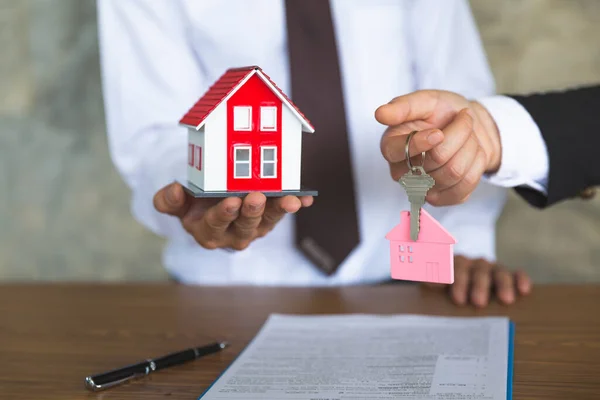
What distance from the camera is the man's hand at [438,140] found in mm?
750

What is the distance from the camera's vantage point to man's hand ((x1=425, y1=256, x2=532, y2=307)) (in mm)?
1132

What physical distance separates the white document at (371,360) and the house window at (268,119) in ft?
0.90

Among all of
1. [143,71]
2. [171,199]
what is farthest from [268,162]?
[143,71]

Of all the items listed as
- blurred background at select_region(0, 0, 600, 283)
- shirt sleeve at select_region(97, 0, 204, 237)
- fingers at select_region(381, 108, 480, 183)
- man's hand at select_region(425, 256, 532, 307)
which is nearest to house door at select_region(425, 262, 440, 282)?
fingers at select_region(381, 108, 480, 183)

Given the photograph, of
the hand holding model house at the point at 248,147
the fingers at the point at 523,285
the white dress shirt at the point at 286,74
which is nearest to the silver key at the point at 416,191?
the hand holding model house at the point at 248,147

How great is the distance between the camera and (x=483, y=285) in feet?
3.74

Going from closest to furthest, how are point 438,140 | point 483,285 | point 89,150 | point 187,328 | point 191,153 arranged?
point 438,140, point 191,153, point 187,328, point 483,285, point 89,150

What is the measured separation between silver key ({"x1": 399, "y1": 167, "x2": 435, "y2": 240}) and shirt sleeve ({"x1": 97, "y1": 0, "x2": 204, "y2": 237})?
0.75 m

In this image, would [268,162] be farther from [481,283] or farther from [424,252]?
[481,283]

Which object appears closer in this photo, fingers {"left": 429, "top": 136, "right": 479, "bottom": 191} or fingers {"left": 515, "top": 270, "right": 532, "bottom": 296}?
fingers {"left": 429, "top": 136, "right": 479, "bottom": 191}

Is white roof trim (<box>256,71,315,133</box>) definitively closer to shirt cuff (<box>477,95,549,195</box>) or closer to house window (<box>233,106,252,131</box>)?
house window (<box>233,106,252,131</box>)

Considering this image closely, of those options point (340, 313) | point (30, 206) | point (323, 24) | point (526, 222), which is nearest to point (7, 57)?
point (30, 206)

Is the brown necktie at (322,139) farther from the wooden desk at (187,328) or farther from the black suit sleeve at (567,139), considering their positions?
the black suit sleeve at (567,139)

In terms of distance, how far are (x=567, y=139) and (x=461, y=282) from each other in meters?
0.28
